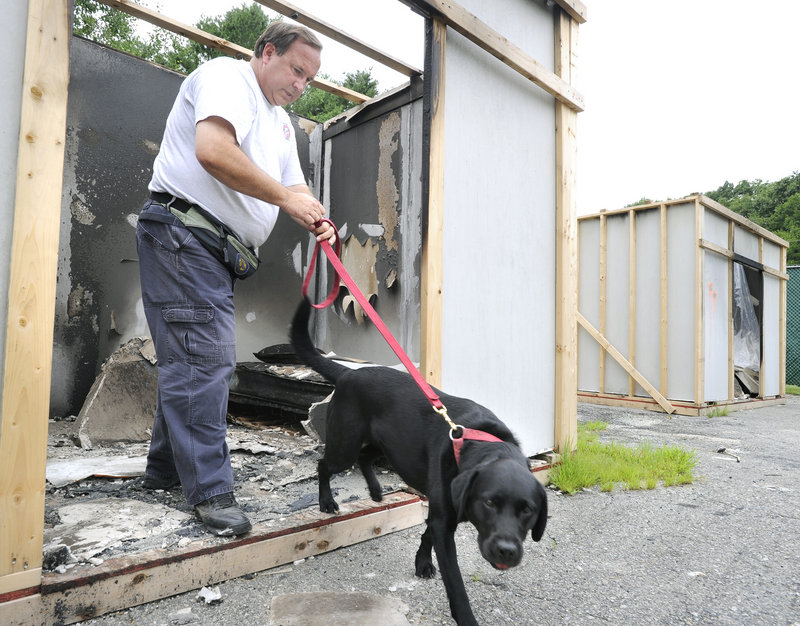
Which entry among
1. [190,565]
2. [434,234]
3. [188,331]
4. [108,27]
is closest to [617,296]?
[434,234]

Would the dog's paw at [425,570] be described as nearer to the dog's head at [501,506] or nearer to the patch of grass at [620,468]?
the dog's head at [501,506]

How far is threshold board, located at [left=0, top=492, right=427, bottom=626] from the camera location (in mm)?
1469

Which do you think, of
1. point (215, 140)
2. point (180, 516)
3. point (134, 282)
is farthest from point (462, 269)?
point (134, 282)

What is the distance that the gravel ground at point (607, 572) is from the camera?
170cm

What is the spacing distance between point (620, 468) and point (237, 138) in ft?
9.44

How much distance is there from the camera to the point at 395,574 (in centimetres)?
196

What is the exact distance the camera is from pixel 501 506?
1.48 m

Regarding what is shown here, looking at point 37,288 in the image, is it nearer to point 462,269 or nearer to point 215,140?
point 215,140

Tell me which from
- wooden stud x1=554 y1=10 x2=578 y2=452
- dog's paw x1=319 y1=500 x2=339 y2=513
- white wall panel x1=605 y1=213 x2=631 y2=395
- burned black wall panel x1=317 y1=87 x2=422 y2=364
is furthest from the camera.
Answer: white wall panel x1=605 y1=213 x2=631 y2=395

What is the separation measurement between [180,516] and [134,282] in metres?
2.65

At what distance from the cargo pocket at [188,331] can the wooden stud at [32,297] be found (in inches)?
16.9

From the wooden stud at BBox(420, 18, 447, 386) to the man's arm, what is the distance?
954mm

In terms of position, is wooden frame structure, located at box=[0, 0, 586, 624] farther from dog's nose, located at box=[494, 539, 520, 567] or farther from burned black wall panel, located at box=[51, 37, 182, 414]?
burned black wall panel, located at box=[51, 37, 182, 414]

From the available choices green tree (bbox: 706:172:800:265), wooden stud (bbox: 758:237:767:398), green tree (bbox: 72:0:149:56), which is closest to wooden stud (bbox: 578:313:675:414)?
wooden stud (bbox: 758:237:767:398)
